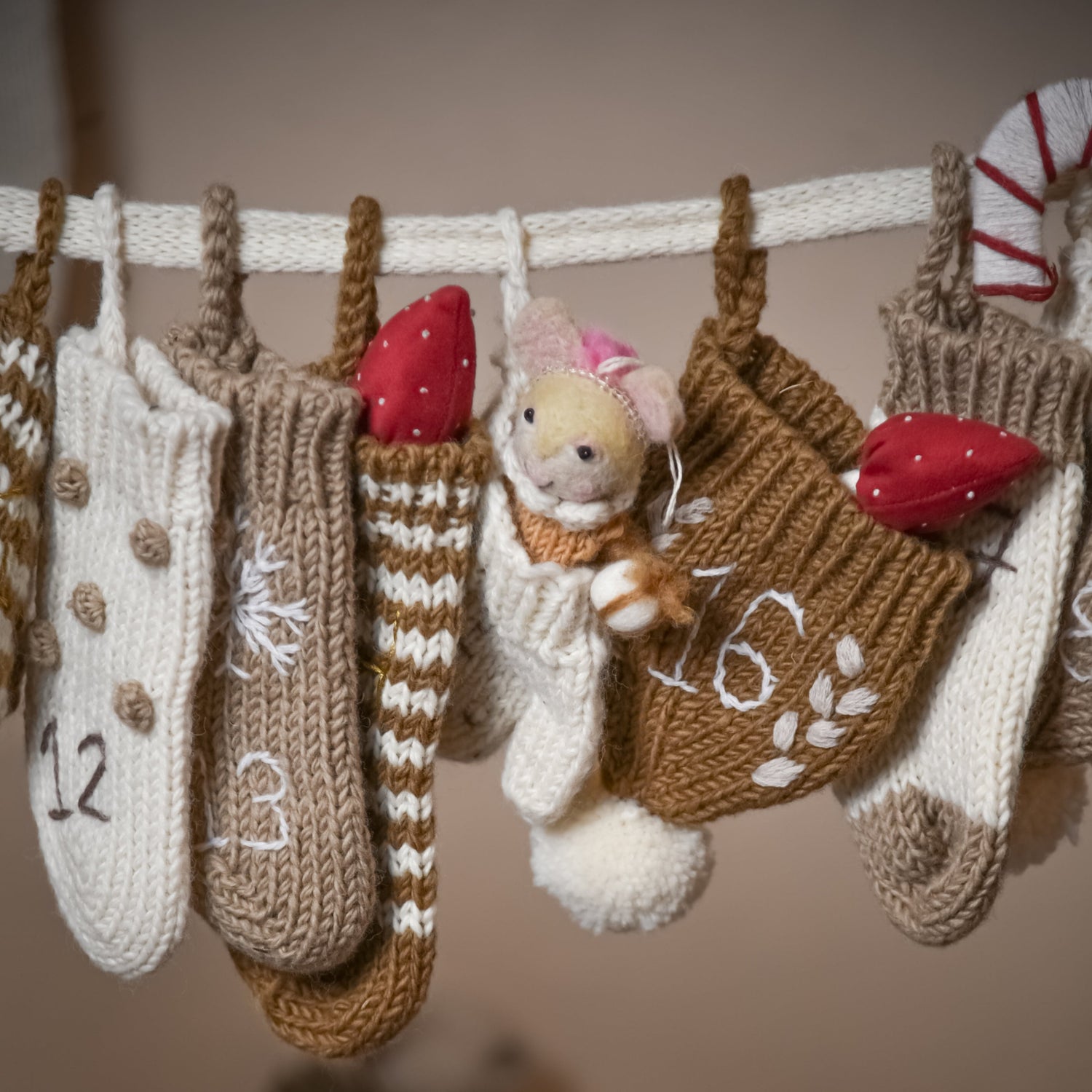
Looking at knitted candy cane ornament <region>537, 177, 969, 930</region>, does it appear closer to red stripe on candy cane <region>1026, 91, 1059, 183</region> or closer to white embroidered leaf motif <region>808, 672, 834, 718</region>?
white embroidered leaf motif <region>808, 672, 834, 718</region>

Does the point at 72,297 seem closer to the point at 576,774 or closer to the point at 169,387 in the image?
the point at 169,387

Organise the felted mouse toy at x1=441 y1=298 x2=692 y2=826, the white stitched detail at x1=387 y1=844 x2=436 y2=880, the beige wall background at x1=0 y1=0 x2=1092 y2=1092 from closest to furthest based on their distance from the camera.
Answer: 1. the felted mouse toy at x1=441 y1=298 x2=692 y2=826
2. the white stitched detail at x1=387 y1=844 x2=436 y2=880
3. the beige wall background at x1=0 y1=0 x2=1092 y2=1092

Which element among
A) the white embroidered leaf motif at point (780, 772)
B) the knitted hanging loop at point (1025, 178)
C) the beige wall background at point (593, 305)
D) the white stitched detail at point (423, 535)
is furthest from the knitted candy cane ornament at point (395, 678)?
the beige wall background at point (593, 305)

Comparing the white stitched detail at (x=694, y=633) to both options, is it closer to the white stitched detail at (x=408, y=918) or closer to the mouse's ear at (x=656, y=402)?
the mouse's ear at (x=656, y=402)

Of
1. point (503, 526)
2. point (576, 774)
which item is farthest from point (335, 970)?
point (503, 526)

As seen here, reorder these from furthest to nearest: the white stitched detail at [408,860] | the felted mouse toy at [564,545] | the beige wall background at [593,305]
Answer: the beige wall background at [593,305]
the white stitched detail at [408,860]
the felted mouse toy at [564,545]

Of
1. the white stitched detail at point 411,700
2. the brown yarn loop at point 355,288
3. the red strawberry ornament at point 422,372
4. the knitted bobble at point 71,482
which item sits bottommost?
the white stitched detail at point 411,700

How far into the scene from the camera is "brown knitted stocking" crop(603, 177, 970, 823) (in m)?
0.71

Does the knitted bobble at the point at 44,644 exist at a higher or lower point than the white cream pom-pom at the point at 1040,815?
higher

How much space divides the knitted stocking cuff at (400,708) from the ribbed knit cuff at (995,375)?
27cm

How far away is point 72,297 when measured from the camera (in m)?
1.18

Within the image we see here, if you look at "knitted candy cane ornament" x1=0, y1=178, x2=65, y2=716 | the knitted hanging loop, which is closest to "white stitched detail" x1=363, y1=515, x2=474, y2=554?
"knitted candy cane ornament" x1=0, y1=178, x2=65, y2=716

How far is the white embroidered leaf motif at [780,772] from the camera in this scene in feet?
2.40

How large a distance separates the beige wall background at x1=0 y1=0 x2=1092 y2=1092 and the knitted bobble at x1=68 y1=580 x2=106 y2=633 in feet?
1.87
